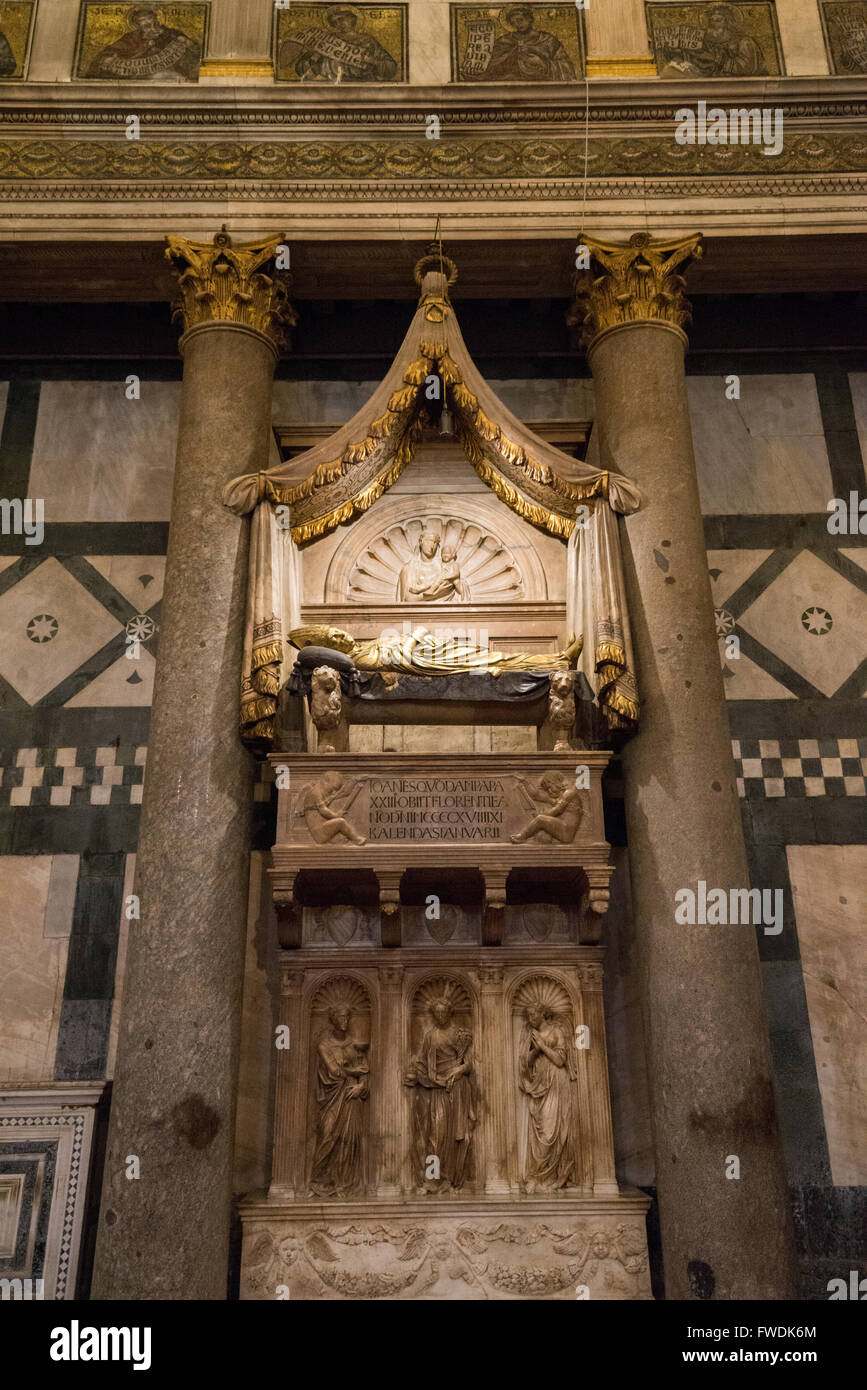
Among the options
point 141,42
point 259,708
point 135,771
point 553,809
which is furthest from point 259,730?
point 141,42

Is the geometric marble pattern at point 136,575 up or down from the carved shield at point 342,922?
up

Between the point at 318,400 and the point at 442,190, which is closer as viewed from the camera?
the point at 442,190

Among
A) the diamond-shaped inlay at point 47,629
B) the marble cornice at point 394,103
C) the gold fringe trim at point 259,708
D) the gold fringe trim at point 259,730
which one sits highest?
the marble cornice at point 394,103

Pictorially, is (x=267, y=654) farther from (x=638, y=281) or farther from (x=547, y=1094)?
(x=638, y=281)

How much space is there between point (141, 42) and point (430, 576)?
13.9ft

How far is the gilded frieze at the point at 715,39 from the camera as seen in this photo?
8469 mm

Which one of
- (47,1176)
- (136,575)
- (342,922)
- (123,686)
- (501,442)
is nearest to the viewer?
(47,1176)

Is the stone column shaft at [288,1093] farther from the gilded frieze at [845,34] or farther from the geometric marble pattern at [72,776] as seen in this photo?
the gilded frieze at [845,34]

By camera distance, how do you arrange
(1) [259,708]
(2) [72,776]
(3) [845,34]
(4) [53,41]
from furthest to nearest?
(3) [845,34] < (4) [53,41] < (2) [72,776] < (1) [259,708]

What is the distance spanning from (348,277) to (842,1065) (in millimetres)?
5721

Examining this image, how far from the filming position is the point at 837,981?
7.20 metres

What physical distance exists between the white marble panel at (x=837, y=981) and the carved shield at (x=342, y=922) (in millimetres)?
2595

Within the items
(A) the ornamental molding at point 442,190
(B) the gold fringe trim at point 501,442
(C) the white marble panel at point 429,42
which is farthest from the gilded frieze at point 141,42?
(B) the gold fringe trim at point 501,442

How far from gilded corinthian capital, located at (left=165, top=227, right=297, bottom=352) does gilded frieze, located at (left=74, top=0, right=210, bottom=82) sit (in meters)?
1.50
